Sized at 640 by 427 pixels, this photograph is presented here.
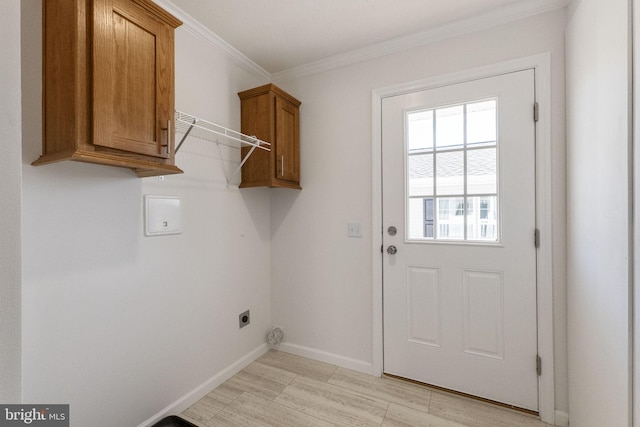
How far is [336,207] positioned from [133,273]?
1414mm

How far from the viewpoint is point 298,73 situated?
2.39 metres

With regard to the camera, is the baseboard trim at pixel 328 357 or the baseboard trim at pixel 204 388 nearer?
the baseboard trim at pixel 204 388

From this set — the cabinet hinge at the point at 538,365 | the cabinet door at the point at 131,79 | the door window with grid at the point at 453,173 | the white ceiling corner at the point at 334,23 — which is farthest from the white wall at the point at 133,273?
the cabinet hinge at the point at 538,365

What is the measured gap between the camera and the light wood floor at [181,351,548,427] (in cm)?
164

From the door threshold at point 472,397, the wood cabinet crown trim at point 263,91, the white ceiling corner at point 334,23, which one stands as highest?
the white ceiling corner at point 334,23

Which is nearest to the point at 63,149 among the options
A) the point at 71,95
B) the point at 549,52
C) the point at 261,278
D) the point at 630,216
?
the point at 71,95

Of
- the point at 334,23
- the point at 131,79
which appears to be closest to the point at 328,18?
the point at 334,23

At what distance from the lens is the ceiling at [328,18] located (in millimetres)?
1650

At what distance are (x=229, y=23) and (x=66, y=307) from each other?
183 cm

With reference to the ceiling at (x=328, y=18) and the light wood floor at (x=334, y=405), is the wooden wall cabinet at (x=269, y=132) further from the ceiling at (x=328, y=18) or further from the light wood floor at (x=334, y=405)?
the light wood floor at (x=334, y=405)

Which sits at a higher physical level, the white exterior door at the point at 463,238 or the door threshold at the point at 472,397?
the white exterior door at the point at 463,238

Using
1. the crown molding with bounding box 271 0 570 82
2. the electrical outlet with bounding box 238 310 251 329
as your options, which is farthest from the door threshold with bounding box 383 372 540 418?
the crown molding with bounding box 271 0 570 82

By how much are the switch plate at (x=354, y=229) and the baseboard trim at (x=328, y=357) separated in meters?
0.98

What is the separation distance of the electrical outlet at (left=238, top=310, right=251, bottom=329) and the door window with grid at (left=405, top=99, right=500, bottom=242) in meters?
1.42
